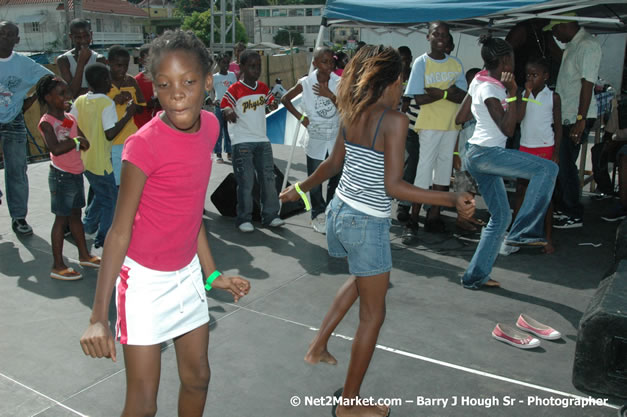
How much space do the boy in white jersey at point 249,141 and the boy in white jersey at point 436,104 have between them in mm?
1660

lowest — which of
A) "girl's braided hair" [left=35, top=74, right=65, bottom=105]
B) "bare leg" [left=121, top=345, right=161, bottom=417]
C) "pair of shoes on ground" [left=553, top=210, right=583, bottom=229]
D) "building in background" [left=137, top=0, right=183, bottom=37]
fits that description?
"pair of shoes on ground" [left=553, top=210, right=583, bottom=229]

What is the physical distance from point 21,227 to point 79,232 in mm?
1441

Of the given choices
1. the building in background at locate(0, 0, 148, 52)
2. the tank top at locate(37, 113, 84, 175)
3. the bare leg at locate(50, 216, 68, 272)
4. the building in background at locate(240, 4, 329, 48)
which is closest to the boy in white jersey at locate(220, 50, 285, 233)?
the tank top at locate(37, 113, 84, 175)

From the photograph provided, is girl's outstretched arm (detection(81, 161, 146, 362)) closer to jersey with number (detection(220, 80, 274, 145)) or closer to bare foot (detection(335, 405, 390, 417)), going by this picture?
bare foot (detection(335, 405, 390, 417))

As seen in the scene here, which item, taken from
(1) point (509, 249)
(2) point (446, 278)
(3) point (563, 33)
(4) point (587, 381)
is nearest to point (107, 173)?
(2) point (446, 278)

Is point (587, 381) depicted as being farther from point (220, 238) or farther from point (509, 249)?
point (220, 238)

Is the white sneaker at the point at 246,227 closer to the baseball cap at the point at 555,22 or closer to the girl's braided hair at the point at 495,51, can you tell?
the girl's braided hair at the point at 495,51

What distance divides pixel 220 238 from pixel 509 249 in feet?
9.85

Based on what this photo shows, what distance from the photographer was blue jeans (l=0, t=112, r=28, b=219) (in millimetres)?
6332

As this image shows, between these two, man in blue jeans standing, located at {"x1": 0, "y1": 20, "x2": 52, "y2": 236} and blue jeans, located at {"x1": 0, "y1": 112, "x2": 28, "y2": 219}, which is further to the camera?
blue jeans, located at {"x1": 0, "y1": 112, "x2": 28, "y2": 219}

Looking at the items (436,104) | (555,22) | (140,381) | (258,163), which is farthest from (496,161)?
(140,381)

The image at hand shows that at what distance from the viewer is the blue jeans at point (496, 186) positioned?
4844 mm

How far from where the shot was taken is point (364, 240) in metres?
3.05

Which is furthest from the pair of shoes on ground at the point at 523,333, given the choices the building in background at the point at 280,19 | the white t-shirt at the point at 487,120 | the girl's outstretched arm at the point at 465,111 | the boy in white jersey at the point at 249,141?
the building in background at the point at 280,19
